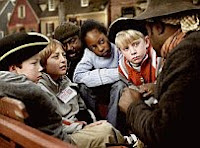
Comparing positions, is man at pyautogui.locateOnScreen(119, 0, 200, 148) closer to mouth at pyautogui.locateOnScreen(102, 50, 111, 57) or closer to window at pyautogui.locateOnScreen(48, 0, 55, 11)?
mouth at pyautogui.locateOnScreen(102, 50, 111, 57)

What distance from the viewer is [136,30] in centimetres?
287

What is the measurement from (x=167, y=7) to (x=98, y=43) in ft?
4.80

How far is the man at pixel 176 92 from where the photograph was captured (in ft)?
4.54

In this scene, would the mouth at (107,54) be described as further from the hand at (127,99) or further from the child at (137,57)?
the hand at (127,99)

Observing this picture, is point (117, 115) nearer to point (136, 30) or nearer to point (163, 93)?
point (136, 30)

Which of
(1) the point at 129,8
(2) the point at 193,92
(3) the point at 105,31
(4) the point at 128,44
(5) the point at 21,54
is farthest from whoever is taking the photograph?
(1) the point at 129,8

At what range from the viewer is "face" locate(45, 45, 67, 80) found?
2785mm

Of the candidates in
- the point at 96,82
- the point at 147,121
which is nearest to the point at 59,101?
the point at 96,82

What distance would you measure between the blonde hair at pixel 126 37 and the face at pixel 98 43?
→ 0.27 m

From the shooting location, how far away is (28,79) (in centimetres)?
209

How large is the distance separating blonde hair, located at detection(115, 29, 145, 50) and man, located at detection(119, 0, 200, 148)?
108 centimetres

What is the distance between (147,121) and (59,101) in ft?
4.40

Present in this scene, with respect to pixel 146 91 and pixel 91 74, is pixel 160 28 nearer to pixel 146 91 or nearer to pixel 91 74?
pixel 146 91

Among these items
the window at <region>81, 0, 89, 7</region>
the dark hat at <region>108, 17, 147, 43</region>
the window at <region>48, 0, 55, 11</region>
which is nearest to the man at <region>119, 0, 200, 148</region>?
the dark hat at <region>108, 17, 147, 43</region>
